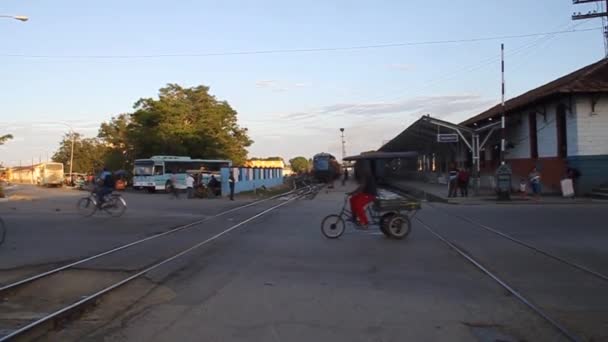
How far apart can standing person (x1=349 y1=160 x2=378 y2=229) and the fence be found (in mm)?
23494

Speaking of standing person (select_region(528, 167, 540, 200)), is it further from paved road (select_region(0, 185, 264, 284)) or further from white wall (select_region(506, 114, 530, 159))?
paved road (select_region(0, 185, 264, 284))

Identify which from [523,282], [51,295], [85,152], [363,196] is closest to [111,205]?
[363,196]

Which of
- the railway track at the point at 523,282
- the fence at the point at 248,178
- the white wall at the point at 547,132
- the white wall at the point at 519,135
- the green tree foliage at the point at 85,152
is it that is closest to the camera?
the railway track at the point at 523,282

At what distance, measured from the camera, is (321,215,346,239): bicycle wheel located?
48.0ft

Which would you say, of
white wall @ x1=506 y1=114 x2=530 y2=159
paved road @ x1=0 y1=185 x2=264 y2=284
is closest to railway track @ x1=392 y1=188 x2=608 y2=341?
paved road @ x1=0 y1=185 x2=264 y2=284

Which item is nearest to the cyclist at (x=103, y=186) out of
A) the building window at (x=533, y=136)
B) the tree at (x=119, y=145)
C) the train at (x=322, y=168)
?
the building window at (x=533, y=136)

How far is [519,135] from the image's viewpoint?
37469mm

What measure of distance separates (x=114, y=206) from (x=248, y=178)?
1043 inches

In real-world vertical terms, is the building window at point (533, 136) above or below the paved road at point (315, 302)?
above

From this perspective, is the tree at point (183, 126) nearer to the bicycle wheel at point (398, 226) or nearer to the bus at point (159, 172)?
the bus at point (159, 172)

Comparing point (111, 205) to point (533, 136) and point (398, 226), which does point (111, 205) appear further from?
point (533, 136)

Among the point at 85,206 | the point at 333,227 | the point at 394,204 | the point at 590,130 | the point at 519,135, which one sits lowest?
the point at 333,227

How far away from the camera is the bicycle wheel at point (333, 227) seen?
14633mm

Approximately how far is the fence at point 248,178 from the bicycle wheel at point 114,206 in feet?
50.5
